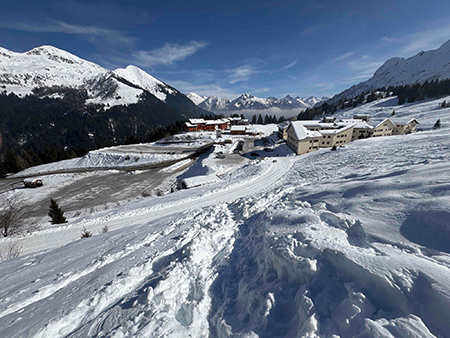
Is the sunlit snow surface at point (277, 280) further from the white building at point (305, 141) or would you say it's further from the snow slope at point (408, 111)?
the snow slope at point (408, 111)

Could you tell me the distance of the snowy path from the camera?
13953 mm

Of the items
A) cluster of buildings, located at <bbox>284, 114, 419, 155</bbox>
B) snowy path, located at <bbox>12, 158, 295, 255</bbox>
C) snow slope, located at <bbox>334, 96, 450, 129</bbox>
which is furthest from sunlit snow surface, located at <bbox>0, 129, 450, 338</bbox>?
snow slope, located at <bbox>334, 96, 450, 129</bbox>

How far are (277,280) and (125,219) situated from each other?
54.2 ft

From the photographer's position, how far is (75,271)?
7.64 meters

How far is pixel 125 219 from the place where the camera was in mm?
16688

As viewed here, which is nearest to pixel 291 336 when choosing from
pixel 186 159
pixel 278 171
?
pixel 278 171

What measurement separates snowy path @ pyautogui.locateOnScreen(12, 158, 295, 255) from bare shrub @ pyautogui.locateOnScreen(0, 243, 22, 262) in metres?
0.29

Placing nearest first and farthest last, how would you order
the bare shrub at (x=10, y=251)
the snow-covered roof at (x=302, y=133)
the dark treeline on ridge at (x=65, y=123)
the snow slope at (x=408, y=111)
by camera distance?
1. the bare shrub at (x=10, y=251)
2. the snow-covered roof at (x=302, y=133)
3. the snow slope at (x=408, y=111)
4. the dark treeline on ridge at (x=65, y=123)

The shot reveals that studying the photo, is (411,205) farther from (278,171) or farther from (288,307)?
(278,171)

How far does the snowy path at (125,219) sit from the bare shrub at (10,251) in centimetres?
29

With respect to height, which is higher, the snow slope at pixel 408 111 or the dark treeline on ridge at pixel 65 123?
the dark treeline on ridge at pixel 65 123

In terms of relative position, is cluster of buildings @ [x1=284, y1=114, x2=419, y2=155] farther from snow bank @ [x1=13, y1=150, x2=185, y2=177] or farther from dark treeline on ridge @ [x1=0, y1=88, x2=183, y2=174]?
dark treeline on ridge @ [x1=0, y1=88, x2=183, y2=174]

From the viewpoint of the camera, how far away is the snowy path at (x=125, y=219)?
45.8 feet

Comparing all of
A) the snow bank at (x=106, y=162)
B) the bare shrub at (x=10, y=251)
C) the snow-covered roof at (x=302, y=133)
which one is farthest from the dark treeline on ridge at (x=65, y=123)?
the bare shrub at (x=10, y=251)
